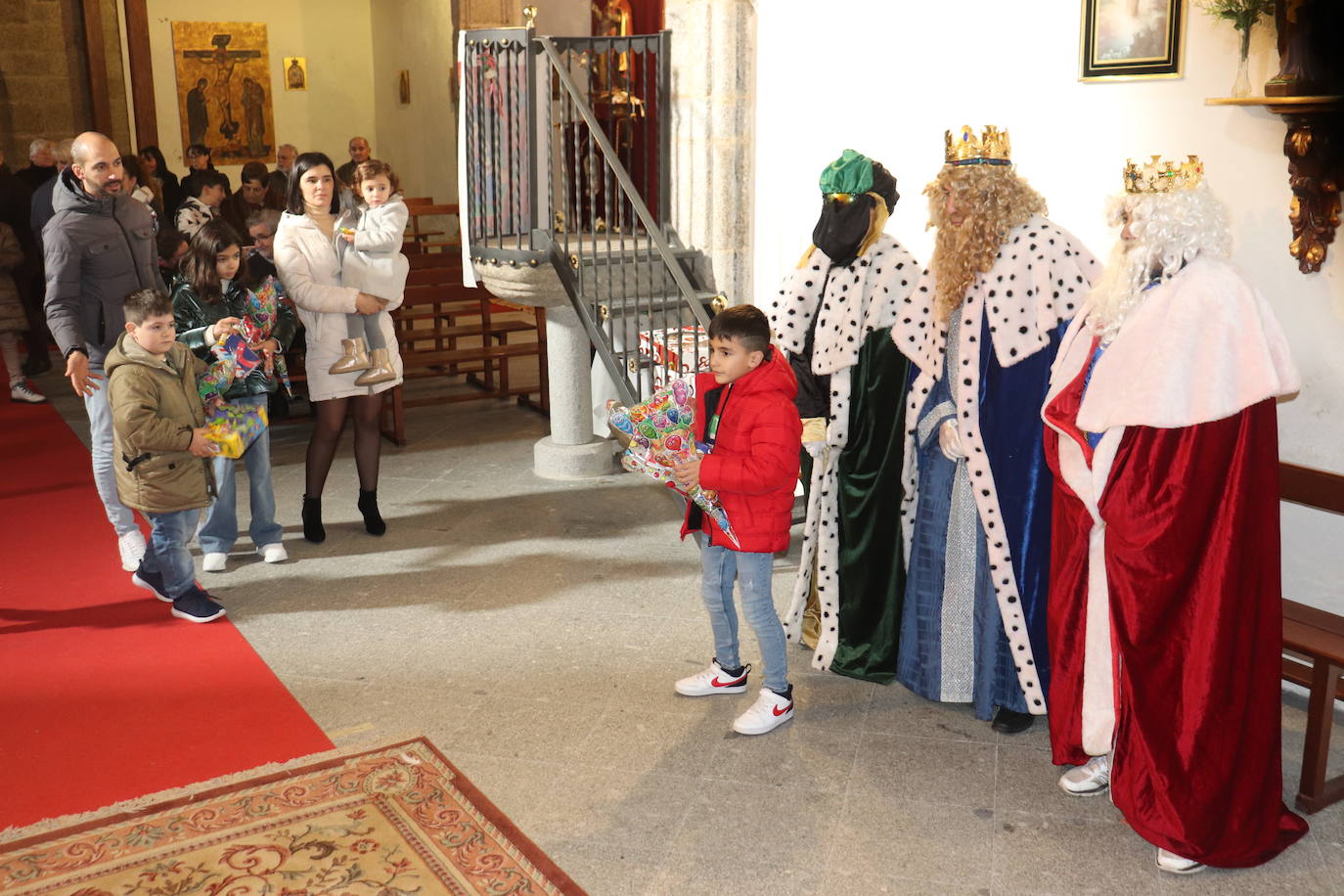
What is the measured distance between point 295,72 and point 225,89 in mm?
834

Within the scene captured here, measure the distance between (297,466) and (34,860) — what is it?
3.70 metres

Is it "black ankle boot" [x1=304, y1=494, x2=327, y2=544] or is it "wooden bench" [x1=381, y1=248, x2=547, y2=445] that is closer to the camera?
"black ankle boot" [x1=304, y1=494, x2=327, y2=544]

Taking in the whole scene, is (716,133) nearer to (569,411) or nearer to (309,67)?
(569,411)

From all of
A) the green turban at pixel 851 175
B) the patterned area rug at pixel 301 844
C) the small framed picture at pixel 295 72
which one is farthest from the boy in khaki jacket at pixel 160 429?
the small framed picture at pixel 295 72

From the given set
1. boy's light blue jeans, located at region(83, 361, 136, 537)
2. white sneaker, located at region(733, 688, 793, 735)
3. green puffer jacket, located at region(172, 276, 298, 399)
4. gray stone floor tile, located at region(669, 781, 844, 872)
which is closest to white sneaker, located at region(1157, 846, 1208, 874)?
gray stone floor tile, located at region(669, 781, 844, 872)

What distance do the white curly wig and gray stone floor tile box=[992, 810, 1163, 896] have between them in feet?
4.11

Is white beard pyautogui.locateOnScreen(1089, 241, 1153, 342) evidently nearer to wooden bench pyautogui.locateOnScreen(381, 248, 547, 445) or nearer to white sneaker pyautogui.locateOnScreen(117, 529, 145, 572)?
white sneaker pyautogui.locateOnScreen(117, 529, 145, 572)

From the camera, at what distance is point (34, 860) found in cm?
314

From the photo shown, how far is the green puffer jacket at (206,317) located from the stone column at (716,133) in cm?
220

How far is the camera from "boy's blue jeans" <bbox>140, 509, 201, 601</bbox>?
4.52 m

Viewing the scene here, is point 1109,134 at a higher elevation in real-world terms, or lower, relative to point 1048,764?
higher

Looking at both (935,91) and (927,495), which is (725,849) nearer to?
(927,495)

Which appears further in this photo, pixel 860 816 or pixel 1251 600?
pixel 860 816

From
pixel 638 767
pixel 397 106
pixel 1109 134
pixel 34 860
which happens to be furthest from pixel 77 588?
pixel 397 106
